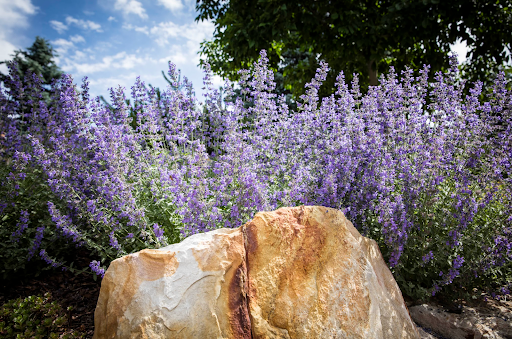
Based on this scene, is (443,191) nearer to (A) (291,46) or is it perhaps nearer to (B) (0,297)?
(B) (0,297)

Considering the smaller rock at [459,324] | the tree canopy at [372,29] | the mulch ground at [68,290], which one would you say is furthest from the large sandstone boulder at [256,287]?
the tree canopy at [372,29]

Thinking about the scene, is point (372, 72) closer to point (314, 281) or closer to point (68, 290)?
point (314, 281)

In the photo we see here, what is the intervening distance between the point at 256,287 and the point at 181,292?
0.49 meters

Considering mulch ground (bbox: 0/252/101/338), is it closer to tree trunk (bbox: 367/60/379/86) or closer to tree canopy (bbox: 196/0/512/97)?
tree canopy (bbox: 196/0/512/97)

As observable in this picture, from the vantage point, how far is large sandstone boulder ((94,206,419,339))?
2.24 metres

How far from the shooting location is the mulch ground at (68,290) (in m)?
3.58

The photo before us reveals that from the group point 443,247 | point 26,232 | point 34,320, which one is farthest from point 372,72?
point 34,320

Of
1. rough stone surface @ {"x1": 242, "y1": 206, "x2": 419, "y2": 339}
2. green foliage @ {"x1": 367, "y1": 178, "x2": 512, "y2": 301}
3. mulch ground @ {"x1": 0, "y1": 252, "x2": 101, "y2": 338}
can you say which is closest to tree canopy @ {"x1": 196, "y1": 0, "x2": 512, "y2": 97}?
green foliage @ {"x1": 367, "y1": 178, "x2": 512, "y2": 301}

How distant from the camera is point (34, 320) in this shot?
3.23m

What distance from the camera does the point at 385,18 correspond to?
8.05 meters

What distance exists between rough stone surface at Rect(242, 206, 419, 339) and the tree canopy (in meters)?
6.67

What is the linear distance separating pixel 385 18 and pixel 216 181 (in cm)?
656

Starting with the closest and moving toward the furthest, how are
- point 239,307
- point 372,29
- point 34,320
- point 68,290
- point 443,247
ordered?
point 239,307 < point 34,320 < point 443,247 < point 68,290 < point 372,29

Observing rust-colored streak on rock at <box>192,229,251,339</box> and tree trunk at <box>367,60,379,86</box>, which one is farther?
tree trunk at <box>367,60,379,86</box>
